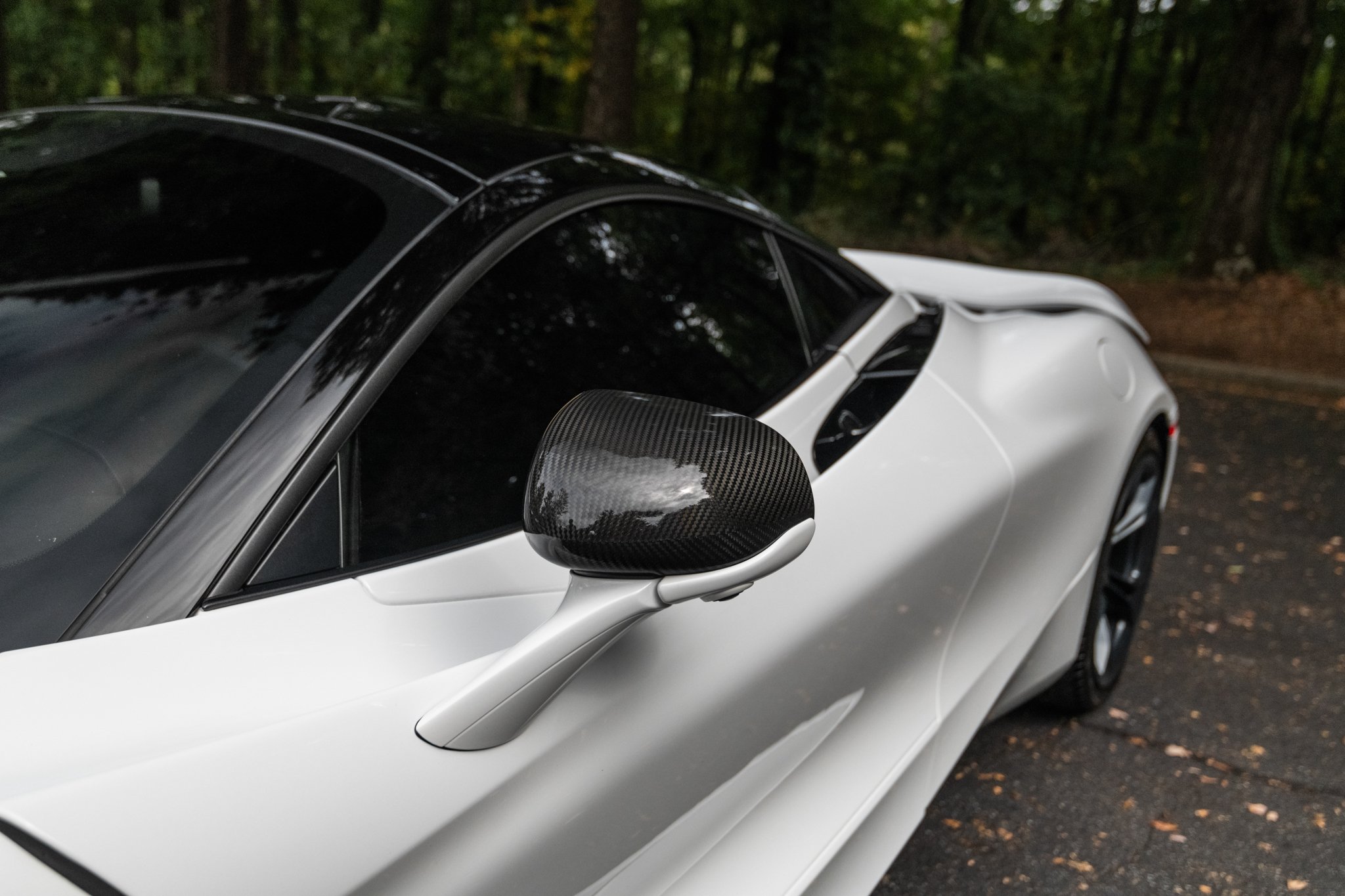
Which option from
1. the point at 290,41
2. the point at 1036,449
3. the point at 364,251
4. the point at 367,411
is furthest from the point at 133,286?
the point at 290,41

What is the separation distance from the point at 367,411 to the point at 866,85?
23.6m

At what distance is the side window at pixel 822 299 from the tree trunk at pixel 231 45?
10052 mm

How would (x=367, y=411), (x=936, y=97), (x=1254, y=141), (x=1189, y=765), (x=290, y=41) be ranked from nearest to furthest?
(x=367, y=411), (x=1189, y=765), (x=1254, y=141), (x=936, y=97), (x=290, y=41)

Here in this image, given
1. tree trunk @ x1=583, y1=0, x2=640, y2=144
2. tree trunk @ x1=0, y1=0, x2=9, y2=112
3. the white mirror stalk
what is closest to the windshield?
the white mirror stalk

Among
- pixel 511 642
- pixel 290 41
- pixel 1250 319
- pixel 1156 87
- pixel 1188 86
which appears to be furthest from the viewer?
pixel 290 41

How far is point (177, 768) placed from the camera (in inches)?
41.7

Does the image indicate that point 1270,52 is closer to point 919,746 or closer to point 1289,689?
point 1289,689

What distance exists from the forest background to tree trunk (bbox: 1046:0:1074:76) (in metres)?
0.10

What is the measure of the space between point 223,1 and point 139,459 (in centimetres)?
1115

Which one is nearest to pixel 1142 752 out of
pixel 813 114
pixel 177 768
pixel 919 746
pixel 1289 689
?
pixel 1289 689

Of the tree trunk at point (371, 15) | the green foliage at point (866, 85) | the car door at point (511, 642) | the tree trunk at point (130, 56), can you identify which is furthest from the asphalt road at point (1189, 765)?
the tree trunk at point (130, 56)

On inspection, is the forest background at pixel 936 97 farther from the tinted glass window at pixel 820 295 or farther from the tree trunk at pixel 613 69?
the tinted glass window at pixel 820 295

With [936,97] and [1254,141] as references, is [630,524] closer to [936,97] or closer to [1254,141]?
[1254,141]

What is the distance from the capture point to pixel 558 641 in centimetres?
122
